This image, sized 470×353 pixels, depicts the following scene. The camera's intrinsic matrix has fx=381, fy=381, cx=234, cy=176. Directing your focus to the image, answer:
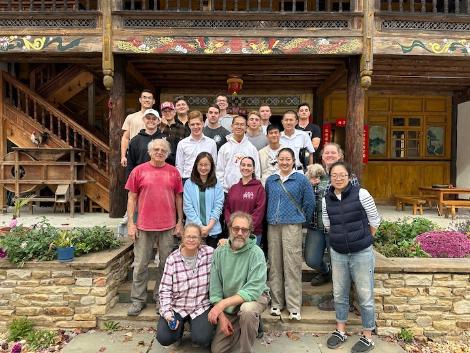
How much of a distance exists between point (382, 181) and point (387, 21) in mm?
5256

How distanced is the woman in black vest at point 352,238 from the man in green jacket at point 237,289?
78cm

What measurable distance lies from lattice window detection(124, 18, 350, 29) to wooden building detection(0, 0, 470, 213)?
0.06ft

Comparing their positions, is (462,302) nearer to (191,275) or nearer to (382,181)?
(191,275)

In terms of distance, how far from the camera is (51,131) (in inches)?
314

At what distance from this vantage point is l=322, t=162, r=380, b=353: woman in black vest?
3518 mm

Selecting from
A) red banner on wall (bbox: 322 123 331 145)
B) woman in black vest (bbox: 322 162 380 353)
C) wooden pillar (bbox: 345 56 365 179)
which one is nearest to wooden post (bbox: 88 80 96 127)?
red banner on wall (bbox: 322 123 331 145)

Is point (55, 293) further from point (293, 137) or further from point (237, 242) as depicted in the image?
point (293, 137)

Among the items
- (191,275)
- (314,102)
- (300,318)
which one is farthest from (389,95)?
(191,275)

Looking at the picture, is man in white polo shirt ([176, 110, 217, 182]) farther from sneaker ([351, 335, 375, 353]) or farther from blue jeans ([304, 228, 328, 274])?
sneaker ([351, 335, 375, 353])

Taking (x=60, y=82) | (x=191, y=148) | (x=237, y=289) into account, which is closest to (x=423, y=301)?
(x=237, y=289)

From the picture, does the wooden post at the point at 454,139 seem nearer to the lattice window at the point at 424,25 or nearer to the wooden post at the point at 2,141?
the lattice window at the point at 424,25

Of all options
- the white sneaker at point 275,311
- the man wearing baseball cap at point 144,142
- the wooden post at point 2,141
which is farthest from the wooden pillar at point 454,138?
the wooden post at point 2,141

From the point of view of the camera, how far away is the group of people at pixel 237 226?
3396 millimetres

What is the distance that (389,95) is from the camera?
424 inches
